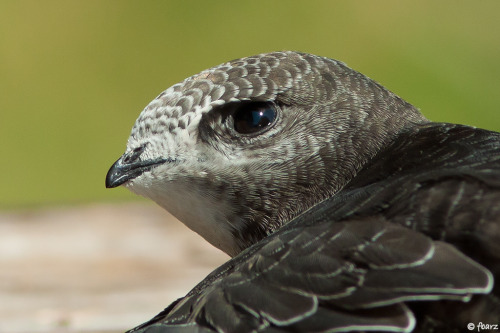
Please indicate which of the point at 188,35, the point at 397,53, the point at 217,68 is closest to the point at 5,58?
the point at 188,35

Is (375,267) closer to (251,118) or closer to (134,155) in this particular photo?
(251,118)

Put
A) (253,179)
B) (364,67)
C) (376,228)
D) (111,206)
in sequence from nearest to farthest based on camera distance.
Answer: (376,228)
(253,179)
(111,206)
(364,67)

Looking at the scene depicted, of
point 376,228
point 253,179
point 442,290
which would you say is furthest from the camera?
point 253,179

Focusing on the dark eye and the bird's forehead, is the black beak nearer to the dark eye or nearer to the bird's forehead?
the bird's forehead

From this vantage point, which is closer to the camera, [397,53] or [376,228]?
[376,228]

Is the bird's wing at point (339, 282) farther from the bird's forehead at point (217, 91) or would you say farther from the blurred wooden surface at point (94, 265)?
the blurred wooden surface at point (94, 265)

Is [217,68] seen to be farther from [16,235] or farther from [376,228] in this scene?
[16,235]

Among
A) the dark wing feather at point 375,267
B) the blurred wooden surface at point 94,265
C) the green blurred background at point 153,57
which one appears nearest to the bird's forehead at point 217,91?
the dark wing feather at point 375,267
